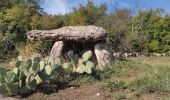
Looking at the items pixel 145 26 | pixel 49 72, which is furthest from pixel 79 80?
pixel 145 26

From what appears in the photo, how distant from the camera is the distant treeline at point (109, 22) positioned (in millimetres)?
24094

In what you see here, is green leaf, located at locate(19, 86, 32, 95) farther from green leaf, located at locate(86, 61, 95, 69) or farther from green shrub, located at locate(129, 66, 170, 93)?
green shrub, located at locate(129, 66, 170, 93)

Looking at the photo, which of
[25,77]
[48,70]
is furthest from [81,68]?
[25,77]

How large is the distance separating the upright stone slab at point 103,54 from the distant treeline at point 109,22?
9907 mm

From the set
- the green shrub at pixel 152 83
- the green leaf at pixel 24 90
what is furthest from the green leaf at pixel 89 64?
the green leaf at pixel 24 90

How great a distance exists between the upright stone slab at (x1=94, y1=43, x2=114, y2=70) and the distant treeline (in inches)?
390

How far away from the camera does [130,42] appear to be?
27.7 meters

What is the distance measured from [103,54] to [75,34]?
1140 millimetres

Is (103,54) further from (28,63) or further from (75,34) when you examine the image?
(28,63)

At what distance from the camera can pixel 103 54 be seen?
13617 mm

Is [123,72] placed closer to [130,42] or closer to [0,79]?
[0,79]

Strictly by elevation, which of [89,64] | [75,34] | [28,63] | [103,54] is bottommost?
[103,54]

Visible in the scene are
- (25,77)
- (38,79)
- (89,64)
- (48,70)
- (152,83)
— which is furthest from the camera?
(89,64)

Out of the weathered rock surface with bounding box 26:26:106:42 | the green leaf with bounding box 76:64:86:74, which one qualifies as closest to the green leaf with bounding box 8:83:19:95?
the green leaf with bounding box 76:64:86:74
